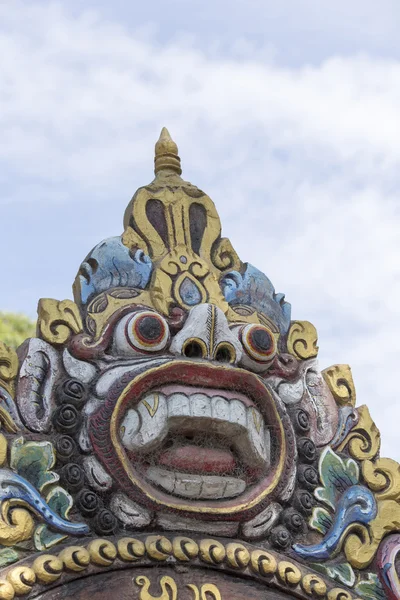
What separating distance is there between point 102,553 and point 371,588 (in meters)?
1.25

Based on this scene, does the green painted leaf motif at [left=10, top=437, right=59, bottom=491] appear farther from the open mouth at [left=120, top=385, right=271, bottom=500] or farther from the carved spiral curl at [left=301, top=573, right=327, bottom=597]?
the carved spiral curl at [left=301, top=573, right=327, bottom=597]

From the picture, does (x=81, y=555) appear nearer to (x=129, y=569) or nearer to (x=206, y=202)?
(x=129, y=569)

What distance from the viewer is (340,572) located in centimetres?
554

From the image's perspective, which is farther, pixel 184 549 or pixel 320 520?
pixel 320 520

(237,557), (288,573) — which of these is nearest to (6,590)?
(237,557)

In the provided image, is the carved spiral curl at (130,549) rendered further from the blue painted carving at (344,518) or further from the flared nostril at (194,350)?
the flared nostril at (194,350)

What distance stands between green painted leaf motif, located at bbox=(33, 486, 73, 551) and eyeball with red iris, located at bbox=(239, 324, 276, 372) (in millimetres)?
1024

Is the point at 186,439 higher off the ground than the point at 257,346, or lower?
lower

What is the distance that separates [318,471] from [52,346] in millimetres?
1300

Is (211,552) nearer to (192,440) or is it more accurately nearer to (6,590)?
(192,440)

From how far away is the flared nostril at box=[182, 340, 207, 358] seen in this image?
5.55 m

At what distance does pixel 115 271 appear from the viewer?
5770 mm

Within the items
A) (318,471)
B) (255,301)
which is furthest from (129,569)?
(255,301)

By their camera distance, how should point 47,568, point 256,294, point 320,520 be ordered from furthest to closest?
point 256,294 < point 320,520 < point 47,568
